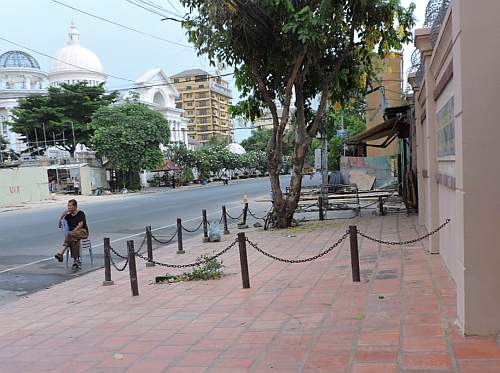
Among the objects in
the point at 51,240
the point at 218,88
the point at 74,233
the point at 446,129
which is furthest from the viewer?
the point at 218,88

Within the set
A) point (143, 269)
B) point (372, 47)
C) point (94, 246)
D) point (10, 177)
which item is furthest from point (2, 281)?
point (10, 177)

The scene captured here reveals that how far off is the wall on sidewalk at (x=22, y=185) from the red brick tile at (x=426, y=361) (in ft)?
123

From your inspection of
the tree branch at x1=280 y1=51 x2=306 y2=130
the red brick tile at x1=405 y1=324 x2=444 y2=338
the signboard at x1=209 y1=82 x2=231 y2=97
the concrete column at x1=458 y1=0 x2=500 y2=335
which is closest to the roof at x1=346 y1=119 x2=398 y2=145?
the tree branch at x1=280 y1=51 x2=306 y2=130

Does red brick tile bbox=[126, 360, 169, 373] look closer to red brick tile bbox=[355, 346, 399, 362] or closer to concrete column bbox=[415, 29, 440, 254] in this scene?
red brick tile bbox=[355, 346, 399, 362]

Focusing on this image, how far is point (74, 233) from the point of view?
11.0 meters

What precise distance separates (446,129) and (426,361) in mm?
3574

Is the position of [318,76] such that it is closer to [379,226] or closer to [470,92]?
[379,226]

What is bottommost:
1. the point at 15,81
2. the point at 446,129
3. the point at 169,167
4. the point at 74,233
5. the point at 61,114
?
the point at 74,233

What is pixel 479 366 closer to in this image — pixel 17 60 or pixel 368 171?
pixel 368 171

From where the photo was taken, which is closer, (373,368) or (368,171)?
(373,368)

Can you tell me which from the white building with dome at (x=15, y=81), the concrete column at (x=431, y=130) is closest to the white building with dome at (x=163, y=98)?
the white building with dome at (x=15, y=81)

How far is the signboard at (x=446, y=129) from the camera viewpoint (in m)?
6.15

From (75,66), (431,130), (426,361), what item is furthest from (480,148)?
(75,66)

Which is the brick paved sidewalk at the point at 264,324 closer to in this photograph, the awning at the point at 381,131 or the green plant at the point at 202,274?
the green plant at the point at 202,274
